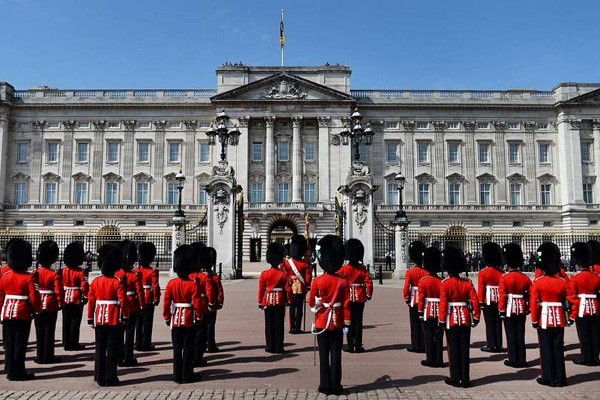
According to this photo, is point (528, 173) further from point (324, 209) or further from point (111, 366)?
point (111, 366)

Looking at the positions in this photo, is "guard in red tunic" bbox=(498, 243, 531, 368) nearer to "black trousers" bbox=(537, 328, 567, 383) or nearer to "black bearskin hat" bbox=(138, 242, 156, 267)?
"black trousers" bbox=(537, 328, 567, 383)

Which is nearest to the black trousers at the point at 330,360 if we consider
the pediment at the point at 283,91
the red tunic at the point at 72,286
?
the red tunic at the point at 72,286

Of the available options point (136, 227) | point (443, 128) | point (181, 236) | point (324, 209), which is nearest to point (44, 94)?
point (136, 227)

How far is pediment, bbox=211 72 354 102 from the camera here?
5097 centimetres

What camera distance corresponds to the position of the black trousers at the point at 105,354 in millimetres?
7176

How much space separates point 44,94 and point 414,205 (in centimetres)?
3923

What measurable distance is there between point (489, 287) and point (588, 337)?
1.90 m

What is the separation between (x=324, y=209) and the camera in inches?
1934

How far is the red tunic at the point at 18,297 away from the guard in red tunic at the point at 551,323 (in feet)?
23.6

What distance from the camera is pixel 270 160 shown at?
5119 centimetres

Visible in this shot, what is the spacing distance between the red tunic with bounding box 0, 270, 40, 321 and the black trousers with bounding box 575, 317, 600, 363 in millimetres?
8273

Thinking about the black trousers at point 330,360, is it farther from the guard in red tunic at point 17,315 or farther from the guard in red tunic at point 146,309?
the guard in red tunic at point 17,315

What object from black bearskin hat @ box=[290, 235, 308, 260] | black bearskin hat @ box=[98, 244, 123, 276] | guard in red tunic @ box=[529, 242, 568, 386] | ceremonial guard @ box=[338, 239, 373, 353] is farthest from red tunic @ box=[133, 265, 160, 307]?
guard in red tunic @ box=[529, 242, 568, 386]

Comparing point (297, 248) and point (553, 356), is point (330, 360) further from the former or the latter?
point (297, 248)
